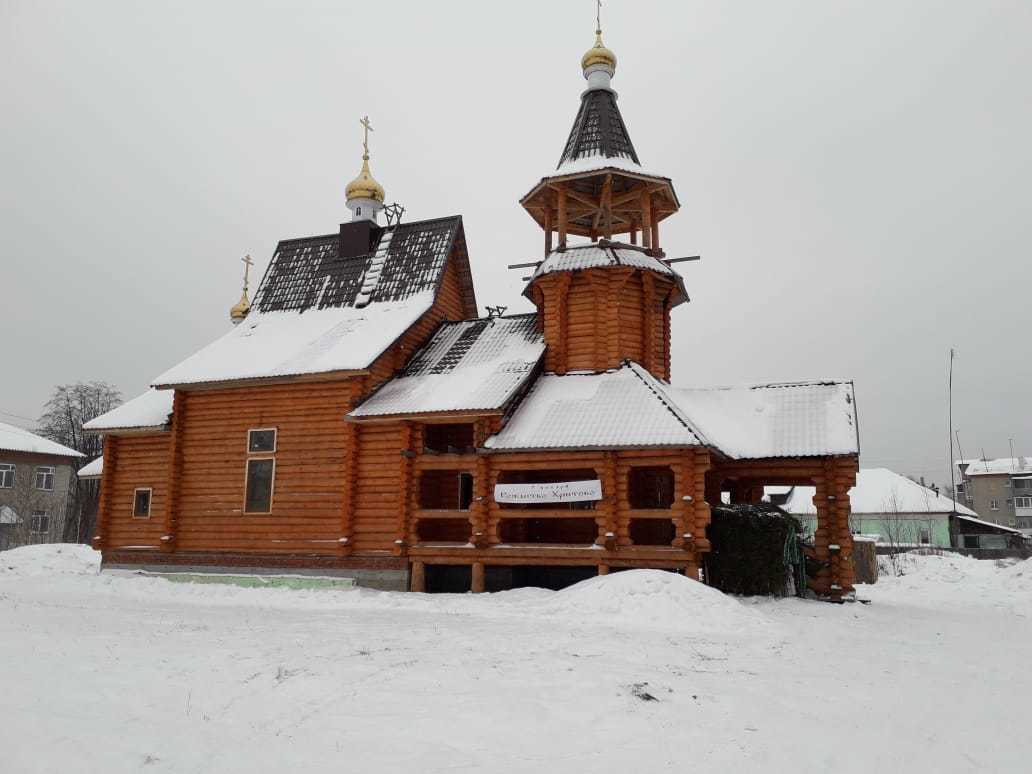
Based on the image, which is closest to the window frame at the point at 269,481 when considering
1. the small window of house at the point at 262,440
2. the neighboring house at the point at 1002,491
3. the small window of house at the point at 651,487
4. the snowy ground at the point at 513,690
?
the small window of house at the point at 262,440

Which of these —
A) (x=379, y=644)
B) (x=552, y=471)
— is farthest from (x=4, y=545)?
(x=379, y=644)

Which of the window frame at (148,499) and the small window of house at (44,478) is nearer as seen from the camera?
the window frame at (148,499)

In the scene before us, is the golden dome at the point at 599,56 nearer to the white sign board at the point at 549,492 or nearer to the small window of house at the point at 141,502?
the white sign board at the point at 549,492

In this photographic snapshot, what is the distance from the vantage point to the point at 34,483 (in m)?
43.3

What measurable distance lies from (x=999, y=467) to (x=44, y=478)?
74071mm

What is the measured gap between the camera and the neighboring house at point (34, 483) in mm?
41156

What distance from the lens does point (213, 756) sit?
17.6 ft

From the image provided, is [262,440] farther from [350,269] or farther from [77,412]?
[77,412]

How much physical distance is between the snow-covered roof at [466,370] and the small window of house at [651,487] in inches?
136

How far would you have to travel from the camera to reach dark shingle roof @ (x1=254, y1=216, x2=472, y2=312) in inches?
855

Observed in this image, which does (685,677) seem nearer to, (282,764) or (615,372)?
(282,764)

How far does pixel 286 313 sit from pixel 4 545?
28284mm

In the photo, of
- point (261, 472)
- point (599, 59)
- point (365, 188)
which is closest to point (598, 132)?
point (599, 59)

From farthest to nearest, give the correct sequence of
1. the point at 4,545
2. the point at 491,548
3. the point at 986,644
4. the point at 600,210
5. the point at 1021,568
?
the point at 4,545
the point at 1021,568
the point at 600,210
the point at 491,548
the point at 986,644
